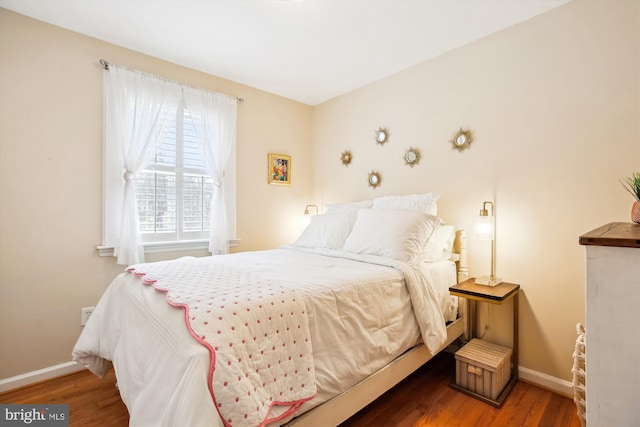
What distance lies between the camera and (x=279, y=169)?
351 centimetres

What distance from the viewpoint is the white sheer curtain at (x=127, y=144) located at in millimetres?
2395

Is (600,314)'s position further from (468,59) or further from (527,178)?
(468,59)

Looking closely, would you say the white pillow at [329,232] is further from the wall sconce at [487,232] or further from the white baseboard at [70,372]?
the white baseboard at [70,372]

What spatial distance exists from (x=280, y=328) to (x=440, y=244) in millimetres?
1571

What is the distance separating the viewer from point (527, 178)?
2123 millimetres

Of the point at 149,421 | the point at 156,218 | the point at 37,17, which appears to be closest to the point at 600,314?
the point at 149,421

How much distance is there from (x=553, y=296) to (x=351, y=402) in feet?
5.10

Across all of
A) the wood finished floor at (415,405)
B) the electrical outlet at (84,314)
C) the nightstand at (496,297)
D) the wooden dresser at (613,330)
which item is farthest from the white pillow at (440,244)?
the electrical outlet at (84,314)

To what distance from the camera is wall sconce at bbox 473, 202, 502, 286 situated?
6.93 ft

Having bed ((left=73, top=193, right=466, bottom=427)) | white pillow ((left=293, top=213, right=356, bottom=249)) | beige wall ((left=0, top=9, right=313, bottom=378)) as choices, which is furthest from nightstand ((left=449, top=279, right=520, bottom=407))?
beige wall ((left=0, top=9, right=313, bottom=378))

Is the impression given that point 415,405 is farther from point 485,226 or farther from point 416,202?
point 416,202

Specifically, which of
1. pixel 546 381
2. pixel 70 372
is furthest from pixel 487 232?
pixel 70 372

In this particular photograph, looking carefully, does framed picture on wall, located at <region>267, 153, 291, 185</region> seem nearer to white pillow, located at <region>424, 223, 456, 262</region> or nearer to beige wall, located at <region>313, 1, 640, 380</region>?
beige wall, located at <region>313, 1, 640, 380</region>

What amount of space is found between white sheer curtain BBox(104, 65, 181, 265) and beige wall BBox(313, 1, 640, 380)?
7.74 ft
